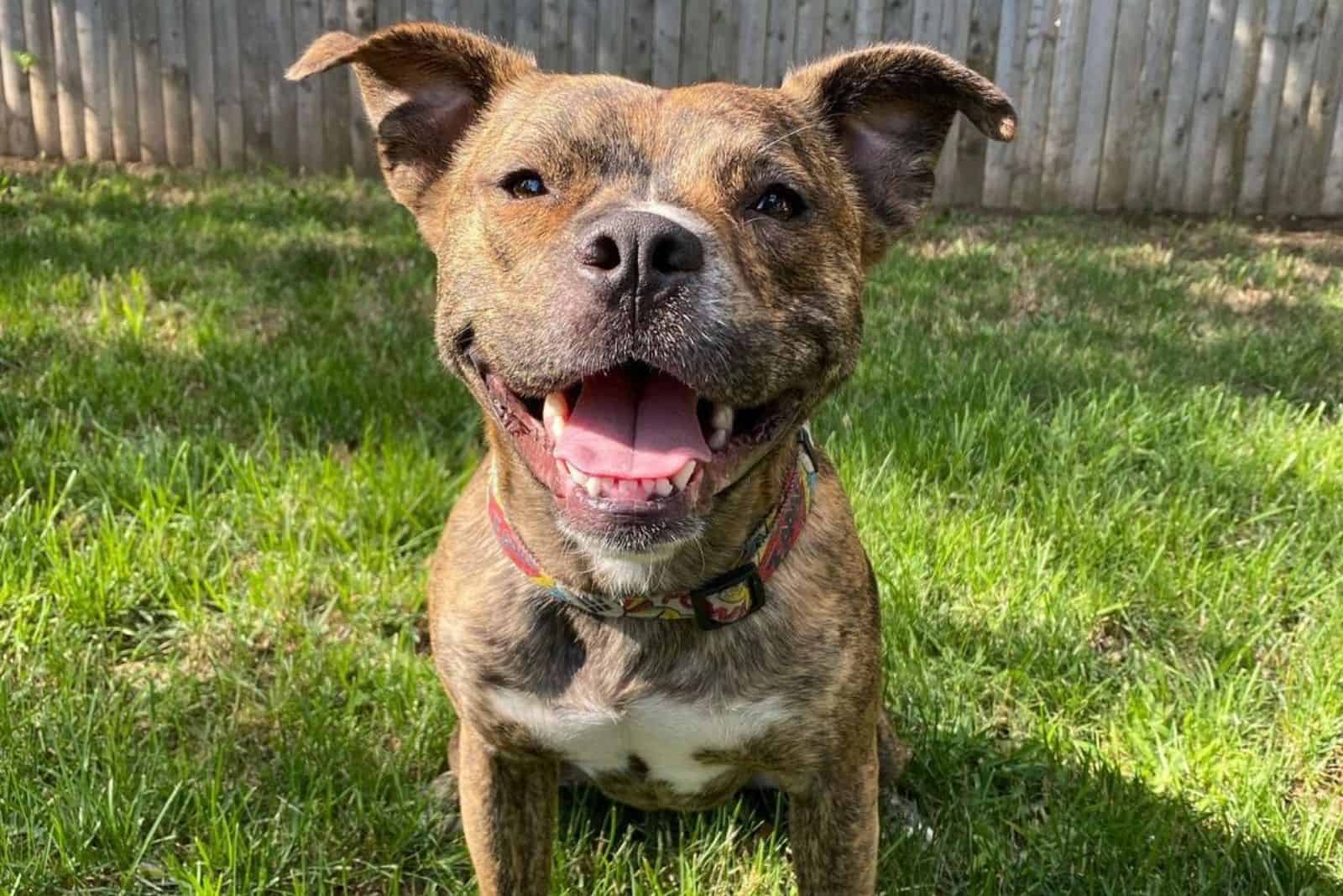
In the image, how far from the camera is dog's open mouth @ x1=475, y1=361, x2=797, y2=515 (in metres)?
1.86

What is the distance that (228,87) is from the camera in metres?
8.36

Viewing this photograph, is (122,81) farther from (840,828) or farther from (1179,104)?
(840,828)

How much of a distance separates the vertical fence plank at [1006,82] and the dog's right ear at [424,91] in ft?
20.4

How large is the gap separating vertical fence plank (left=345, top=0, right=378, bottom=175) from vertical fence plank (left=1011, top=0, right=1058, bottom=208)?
15.0 feet

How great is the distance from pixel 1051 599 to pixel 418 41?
85.3 inches

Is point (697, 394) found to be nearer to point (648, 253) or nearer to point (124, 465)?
point (648, 253)

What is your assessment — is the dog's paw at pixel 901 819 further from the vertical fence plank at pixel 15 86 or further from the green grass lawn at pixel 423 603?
the vertical fence plank at pixel 15 86

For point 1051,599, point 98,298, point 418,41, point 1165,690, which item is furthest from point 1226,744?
point 98,298

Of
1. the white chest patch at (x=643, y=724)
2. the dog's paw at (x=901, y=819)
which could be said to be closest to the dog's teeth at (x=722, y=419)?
the white chest patch at (x=643, y=724)

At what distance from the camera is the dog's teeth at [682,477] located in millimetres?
1864

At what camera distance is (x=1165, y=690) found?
117 inches

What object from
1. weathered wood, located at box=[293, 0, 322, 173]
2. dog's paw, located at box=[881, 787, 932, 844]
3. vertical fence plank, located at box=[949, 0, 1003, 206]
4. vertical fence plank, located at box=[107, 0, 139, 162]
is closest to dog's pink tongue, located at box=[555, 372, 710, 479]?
dog's paw, located at box=[881, 787, 932, 844]

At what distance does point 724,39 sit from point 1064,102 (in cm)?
244

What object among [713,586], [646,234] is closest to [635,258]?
[646,234]
